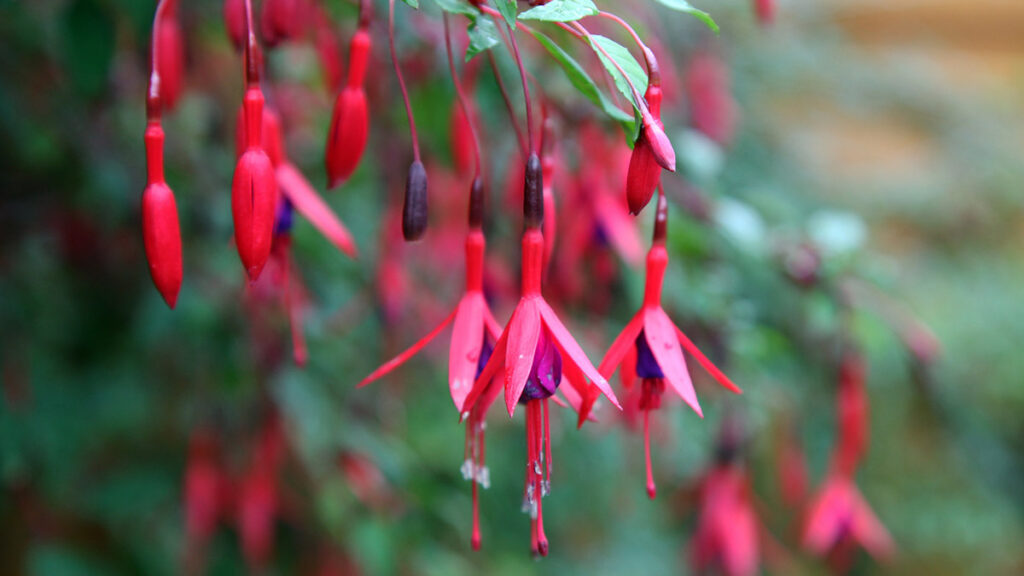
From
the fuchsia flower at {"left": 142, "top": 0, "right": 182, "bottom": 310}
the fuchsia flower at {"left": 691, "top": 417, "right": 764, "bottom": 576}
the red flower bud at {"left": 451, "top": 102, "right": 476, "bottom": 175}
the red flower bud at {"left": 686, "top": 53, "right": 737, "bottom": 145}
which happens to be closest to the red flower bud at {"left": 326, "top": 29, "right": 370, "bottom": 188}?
the fuchsia flower at {"left": 142, "top": 0, "right": 182, "bottom": 310}

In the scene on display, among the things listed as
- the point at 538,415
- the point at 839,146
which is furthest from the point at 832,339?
the point at 839,146

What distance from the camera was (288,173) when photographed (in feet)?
1.94

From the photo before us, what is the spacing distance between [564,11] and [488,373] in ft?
0.62

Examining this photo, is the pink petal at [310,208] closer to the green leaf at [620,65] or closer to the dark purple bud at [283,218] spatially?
the dark purple bud at [283,218]

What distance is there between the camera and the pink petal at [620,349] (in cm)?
50

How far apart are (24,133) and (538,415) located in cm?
84

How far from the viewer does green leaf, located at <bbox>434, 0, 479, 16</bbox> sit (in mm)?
473

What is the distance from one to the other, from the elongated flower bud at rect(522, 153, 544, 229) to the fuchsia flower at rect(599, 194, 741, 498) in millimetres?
87

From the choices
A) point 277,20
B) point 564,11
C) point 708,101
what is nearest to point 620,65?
point 564,11

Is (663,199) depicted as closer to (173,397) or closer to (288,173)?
(288,173)

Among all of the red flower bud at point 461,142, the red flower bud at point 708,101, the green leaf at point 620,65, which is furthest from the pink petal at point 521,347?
the red flower bud at point 708,101

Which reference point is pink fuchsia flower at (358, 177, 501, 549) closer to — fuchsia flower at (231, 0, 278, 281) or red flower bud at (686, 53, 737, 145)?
fuchsia flower at (231, 0, 278, 281)

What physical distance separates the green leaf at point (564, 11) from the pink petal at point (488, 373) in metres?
0.16

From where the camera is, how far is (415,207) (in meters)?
0.53
